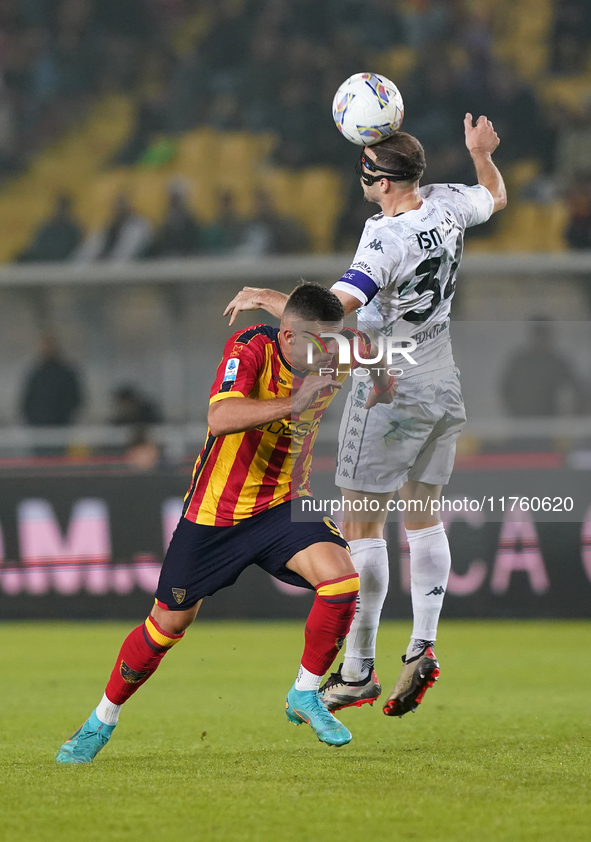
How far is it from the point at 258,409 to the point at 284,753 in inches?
62.2

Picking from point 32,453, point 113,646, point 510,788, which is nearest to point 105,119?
point 32,453

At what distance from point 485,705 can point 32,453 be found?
579 centimetres

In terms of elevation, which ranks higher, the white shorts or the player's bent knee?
the white shorts

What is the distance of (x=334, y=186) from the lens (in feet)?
43.6

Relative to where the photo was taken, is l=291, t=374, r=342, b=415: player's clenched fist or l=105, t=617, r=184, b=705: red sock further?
l=105, t=617, r=184, b=705: red sock

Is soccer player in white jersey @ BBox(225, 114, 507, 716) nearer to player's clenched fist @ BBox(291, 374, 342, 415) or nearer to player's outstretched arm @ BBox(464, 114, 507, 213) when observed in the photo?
player's outstretched arm @ BBox(464, 114, 507, 213)

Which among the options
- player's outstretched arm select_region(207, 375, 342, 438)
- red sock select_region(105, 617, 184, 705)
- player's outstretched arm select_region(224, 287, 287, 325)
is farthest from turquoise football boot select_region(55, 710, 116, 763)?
player's outstretched arm select_region(224, 287, 287, 325)

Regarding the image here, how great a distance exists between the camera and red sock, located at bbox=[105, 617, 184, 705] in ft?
15.6

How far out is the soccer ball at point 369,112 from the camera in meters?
5.07

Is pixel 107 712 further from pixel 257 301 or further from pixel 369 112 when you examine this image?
pixel 369 112

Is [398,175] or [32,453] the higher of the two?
[398,175]

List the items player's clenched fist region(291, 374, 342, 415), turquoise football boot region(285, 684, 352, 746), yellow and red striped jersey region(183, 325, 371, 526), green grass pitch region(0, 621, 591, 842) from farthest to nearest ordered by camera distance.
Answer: yellow and red striped jersey region(183, 325, 371, 526), turquoise football boot region(285, 684, 352, 746), player's clenched fist region(291, 374, 342, 415), green grass pitch region(0, 621, 591, 842)

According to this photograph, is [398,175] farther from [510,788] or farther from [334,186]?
[334,186]

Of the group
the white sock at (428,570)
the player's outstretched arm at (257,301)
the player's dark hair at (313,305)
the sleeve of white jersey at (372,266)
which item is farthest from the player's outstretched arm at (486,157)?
the white sock at (428,570)
